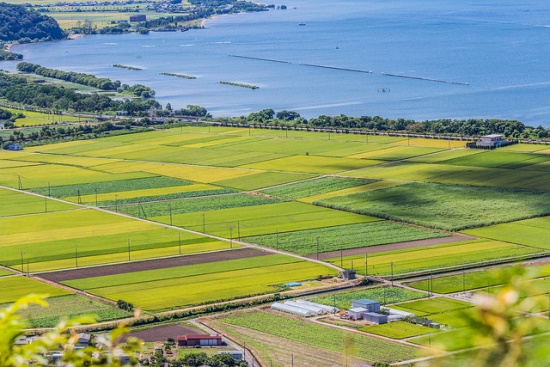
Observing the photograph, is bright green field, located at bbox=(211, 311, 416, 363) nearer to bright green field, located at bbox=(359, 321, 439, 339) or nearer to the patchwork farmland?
the patchwork farmland

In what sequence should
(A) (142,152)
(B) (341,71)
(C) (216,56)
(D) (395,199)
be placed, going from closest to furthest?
(D) (395,199), (A) (142,152), (B) (341,71), (C) (216,56)

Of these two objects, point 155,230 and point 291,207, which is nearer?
point 155,230

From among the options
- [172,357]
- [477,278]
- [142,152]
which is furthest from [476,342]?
[142,152]

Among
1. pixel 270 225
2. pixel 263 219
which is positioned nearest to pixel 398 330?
pixel 270 225

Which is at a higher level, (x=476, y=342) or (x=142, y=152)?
(x=476, y=342)

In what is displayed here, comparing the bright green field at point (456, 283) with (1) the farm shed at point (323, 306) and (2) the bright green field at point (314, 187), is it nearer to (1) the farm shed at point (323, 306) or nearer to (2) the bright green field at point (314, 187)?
(1) the farm shed at point (323, 306)

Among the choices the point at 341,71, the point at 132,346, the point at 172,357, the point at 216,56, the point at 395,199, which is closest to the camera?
the point at 132,346

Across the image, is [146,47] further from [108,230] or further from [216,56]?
[108,230]
